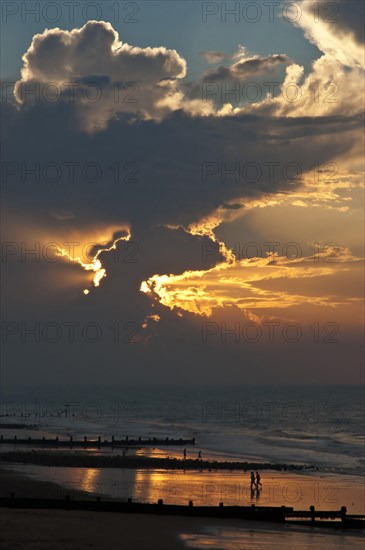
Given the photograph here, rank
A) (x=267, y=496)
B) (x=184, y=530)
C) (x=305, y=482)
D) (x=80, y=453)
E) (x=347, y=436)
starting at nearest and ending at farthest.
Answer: (x=184, y=530) → (x=267, y=496) → (x=305, y=482) → (x=80, y=453) → (x=347, y=436)

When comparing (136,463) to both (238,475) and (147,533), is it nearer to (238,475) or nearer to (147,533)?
(238,475)

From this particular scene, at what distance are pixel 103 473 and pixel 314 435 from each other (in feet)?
219

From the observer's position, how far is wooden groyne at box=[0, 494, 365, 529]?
43.8 metres

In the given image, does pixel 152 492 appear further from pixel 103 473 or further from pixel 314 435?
pixel 314 435

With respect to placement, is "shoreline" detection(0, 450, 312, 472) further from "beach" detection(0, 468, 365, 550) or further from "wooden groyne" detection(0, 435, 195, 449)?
"beach" detection(0, 468, 365, 550)

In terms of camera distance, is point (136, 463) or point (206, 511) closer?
point (206, 511)

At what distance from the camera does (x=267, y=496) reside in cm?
5628

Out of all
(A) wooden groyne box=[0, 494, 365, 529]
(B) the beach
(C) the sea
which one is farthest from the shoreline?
(B) the beach

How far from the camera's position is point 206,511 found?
44688mm

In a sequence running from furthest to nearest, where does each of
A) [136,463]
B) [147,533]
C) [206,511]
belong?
[136,463]
[206,511]
[147,533]

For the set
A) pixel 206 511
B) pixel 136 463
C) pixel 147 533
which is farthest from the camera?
pixel 136 463

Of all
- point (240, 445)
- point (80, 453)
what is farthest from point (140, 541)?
point (240, 445)

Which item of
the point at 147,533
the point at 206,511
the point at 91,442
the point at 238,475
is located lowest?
the point at 147,533

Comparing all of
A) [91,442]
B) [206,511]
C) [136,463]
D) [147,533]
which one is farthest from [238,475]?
[91,442]
